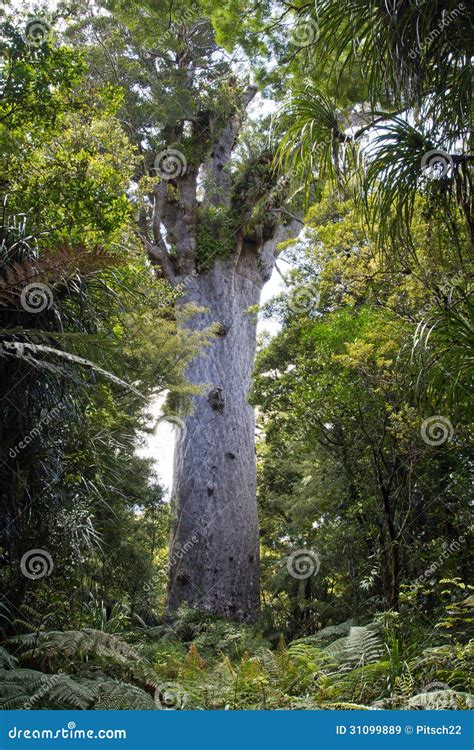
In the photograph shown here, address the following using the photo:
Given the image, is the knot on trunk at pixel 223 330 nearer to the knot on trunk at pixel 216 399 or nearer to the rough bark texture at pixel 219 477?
the rough bark texture at pixel 219 477

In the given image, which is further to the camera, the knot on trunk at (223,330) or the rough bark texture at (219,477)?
the knot on trunk at (223,330)

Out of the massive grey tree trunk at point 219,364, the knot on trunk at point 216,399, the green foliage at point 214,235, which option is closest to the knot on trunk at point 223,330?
the massive grey tree trunk at point 219,364

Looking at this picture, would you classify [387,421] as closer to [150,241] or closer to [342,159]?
[342,159]

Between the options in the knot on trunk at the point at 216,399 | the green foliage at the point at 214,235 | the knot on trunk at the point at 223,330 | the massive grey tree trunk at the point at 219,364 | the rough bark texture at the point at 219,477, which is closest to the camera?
the rough bark texture at the point at 219,477

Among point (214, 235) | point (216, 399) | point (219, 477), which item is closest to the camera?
point (219, 477)

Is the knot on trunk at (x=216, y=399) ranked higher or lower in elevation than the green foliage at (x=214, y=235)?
lower

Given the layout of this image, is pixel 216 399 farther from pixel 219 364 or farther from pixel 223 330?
pixel 223 330

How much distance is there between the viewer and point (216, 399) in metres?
11.2

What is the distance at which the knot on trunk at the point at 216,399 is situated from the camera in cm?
1118

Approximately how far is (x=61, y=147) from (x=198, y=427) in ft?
17.3

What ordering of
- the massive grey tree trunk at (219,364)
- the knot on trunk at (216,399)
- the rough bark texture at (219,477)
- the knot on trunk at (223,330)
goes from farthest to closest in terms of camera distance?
the knot on trunk at (223,330) → the knot on trunk at (216,399) → the massive grey tree trunk at (219,364) → the rough bark texture at (219,477)

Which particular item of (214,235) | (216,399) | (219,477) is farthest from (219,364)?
(214,235)

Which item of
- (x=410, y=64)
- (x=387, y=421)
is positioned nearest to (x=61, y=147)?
(x=410, y=64)

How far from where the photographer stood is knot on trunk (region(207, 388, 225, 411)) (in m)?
11.2
